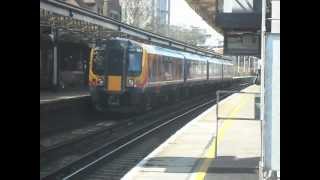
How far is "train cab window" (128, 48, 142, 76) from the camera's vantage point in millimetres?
24094

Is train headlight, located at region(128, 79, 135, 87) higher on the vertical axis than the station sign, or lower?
lower

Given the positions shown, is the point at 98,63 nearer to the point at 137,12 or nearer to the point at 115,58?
the point at 115,58

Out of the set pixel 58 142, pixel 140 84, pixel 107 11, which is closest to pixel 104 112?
pixel 140 84

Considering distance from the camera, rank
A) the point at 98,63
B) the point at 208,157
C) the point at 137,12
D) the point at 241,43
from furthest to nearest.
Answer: the point at 137,12
the point at 98,63
the point at 241,43
the point at 208,157

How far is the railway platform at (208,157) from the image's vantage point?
31.5 feet

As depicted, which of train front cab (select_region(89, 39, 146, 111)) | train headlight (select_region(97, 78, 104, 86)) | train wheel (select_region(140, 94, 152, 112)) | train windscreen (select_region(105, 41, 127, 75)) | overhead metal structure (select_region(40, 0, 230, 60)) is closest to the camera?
overhead metal structure (select_region(40, 0, 230, 60))

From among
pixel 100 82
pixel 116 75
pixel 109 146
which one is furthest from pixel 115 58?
pixel 109 146

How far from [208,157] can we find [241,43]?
458 cm

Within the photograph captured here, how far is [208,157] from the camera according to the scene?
1154cm

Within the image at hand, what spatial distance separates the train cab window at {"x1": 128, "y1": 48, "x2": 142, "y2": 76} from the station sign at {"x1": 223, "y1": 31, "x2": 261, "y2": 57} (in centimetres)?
870

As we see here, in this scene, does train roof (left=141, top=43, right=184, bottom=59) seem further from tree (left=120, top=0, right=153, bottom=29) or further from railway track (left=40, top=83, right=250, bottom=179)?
tree (left=120, top=0, right=153, bottom=29)

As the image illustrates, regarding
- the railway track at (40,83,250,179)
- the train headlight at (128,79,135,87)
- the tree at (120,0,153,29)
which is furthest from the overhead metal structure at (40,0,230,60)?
the tree at (120,0,153,29)

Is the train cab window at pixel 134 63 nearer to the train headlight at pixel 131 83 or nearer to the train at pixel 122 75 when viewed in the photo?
the train at pixel 122 75
